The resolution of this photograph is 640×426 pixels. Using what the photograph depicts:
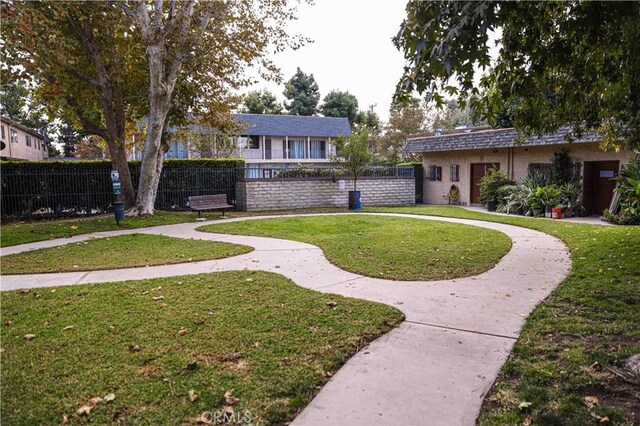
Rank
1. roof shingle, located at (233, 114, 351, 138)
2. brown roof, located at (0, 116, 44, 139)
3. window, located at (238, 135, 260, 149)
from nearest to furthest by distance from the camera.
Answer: brown roof, located at (0, 116, 44, 139) → window, located at (238, 135, 260, 149) → roof shingle, located at (233, 114, 351, 138)

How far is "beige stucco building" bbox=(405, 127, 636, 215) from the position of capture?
52.1ft

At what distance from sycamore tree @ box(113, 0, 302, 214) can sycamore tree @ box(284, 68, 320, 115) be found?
109 feet

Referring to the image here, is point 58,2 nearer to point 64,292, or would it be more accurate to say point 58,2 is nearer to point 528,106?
point 64,292

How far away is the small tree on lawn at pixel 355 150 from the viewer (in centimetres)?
1859

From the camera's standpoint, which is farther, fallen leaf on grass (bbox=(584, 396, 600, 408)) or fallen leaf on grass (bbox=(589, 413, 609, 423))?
fallen leaf on grass (bbox=(584, 396, 600, 408))

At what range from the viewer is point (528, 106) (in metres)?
6.73

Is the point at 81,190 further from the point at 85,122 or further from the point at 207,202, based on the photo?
the point at 207,202

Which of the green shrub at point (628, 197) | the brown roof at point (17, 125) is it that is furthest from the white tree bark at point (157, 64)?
the brown roof at point (17, 125)

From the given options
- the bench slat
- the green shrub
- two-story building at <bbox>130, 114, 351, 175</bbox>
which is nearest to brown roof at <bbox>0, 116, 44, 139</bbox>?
two-story building at <bbox>130, 114, 351, 175</bbox>

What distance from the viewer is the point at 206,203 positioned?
1619 centimetres

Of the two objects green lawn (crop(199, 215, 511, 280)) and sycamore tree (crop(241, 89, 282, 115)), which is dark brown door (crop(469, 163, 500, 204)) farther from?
sycamore tree (crop(241, 89, 282, 115))

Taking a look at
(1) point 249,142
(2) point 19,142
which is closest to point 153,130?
(1) point 249,142

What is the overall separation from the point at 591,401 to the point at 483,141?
700 inches

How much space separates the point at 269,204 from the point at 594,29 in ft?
52.5
